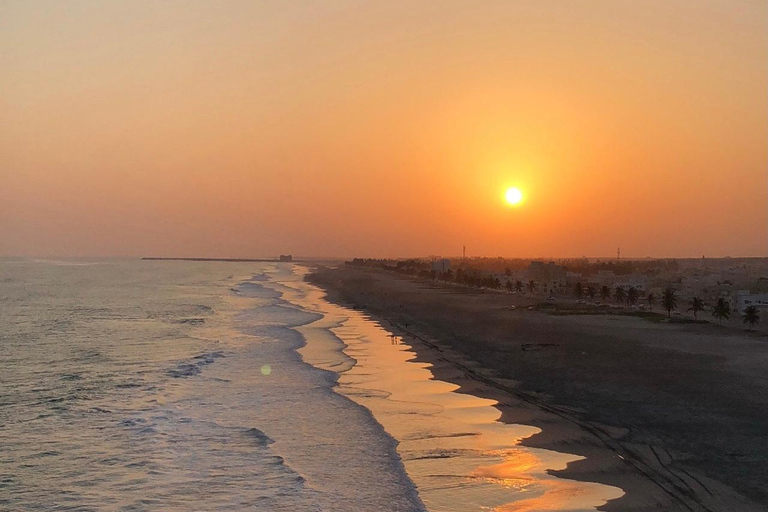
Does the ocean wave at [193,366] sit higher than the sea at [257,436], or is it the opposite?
the sea at [257,436]

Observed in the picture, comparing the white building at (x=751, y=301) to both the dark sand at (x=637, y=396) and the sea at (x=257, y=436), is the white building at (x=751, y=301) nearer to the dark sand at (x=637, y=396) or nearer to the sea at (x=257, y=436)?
the dark sand at (x=637, y=396)

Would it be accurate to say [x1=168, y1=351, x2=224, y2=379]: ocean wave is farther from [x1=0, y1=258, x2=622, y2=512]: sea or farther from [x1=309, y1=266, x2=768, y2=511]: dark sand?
[x1=309, y1=266, x2=768, y2=511]: dark sand

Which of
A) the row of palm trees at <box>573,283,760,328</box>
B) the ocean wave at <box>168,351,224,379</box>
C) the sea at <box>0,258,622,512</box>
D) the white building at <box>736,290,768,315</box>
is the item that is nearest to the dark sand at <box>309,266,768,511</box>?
the sea at <box>0,258,622,512</box>

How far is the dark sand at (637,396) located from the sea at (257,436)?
1158 mm

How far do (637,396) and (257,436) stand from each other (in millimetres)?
12983

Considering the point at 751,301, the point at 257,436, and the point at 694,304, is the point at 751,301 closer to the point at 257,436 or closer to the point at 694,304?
the point at 694,304

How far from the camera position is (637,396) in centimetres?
2353

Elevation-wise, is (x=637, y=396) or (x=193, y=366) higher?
(x=637, y=396)

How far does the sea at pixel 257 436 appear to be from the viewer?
47.5ft

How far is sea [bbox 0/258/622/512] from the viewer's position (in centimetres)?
1447

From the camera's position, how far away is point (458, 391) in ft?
86.5

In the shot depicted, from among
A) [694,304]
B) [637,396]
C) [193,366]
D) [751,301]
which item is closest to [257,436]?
[637,396]

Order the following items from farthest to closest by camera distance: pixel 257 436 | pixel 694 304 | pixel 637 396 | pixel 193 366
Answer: pixel 694 304 → pixel 193 366 → pixel 637 396 → pixel 257 436

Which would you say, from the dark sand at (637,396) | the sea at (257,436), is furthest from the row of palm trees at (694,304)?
the sea at (257,436)
